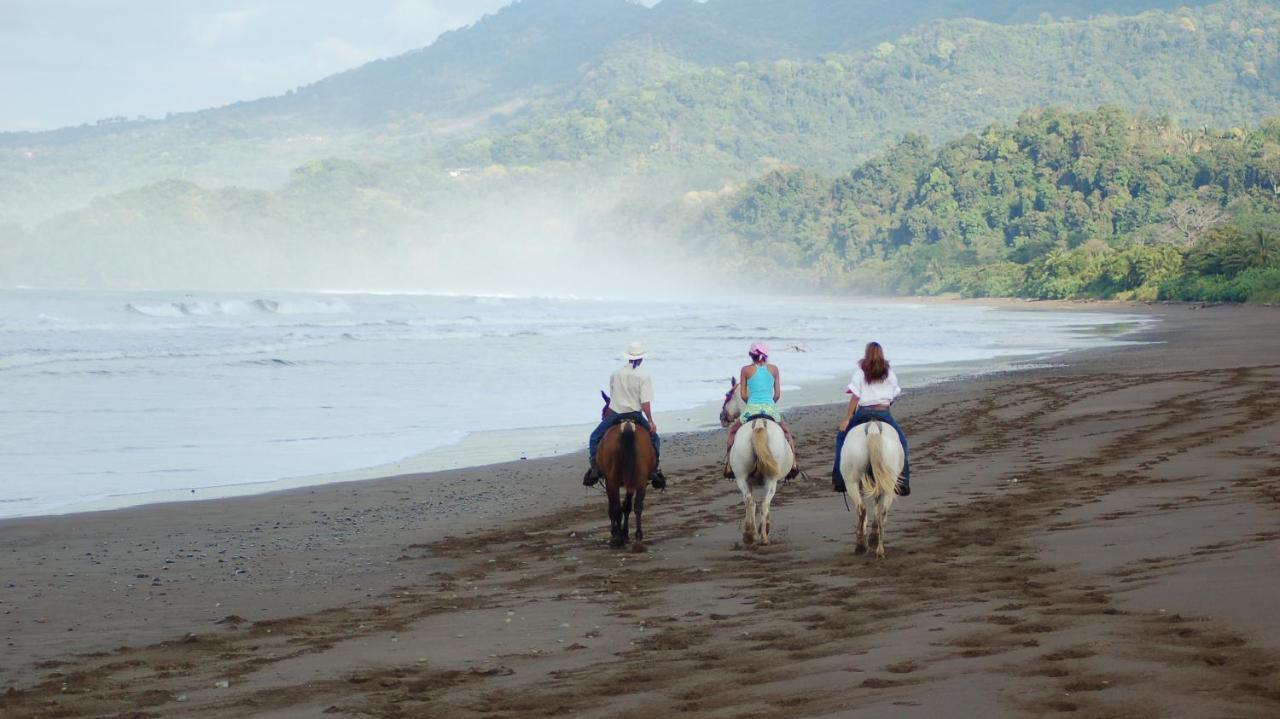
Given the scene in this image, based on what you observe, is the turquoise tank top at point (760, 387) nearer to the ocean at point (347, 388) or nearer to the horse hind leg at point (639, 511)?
the horse hind leg at point (639, 511)

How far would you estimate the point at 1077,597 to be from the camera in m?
6.84

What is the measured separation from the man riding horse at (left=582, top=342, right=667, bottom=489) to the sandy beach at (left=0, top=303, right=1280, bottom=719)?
0.73 meters

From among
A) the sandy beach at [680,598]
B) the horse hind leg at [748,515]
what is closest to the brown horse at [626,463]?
the sandy beach at [680,598]

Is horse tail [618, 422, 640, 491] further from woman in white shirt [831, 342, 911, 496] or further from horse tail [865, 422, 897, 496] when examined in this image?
horse tail [865, 422, 897, 496]

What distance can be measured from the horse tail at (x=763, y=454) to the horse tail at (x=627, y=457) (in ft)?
2.97

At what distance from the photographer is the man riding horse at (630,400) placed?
1038 cm

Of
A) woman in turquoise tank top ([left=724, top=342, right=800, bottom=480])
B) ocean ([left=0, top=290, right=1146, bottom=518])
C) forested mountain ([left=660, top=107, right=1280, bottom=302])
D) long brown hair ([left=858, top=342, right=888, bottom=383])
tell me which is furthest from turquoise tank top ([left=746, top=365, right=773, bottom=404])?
forested mountain ([left=660, top=107, right=1280, bottom=302])

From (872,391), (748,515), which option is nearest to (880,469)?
(872,391)

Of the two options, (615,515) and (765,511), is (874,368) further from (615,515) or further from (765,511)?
(615,515)

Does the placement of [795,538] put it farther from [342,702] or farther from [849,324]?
[849,324]

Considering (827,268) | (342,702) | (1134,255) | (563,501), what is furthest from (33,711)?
(827,268)

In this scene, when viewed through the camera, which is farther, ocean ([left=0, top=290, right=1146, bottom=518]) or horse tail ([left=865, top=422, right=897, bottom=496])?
ocean ([left=0, top=290, right=1146, bottom=518])

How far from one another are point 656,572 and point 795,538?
60.0 inches

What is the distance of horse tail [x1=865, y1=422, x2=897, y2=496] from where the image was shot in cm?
904
